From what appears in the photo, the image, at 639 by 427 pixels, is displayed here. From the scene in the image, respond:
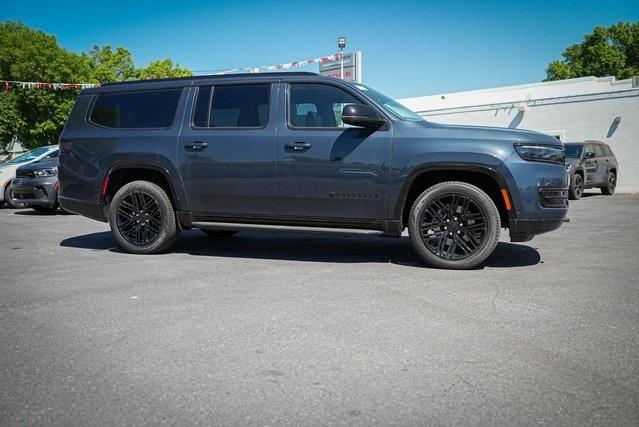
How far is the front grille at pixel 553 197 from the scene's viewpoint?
5039 millimetres

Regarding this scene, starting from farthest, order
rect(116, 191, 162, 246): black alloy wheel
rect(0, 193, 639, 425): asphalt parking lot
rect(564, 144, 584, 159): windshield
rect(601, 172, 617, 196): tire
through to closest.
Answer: rect(601, 172, 617, 196): tire
rect(564, 144, 584, 159): windshield
rect(116, 191, 162, 246): black alloy wheel
rect(0, 193, 639, 425): asphalt parking lot

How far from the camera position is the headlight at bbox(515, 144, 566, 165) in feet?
16.5

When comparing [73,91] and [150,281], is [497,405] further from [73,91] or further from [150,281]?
[73,91]

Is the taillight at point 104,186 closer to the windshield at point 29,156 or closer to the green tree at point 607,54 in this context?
the windshield at point 29,156

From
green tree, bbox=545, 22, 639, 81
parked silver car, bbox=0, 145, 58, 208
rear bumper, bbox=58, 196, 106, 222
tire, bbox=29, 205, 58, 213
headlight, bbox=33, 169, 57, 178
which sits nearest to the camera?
rear bumper, bbox=58, 196, 106, 222

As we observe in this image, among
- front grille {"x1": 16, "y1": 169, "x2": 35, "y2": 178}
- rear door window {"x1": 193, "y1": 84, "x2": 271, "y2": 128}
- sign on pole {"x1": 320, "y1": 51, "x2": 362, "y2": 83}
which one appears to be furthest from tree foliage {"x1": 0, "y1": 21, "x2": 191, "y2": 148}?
rear door window {"x1": 193, "y1": 84, "x2": 271, "y2": 128}

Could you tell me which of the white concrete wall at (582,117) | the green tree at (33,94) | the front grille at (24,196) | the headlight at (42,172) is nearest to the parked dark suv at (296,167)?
the headlight at (42,172)

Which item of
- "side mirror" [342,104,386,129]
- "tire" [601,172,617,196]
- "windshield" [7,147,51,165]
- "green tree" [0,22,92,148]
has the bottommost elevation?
"tire" [601,172,617,196]

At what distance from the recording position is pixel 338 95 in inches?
221

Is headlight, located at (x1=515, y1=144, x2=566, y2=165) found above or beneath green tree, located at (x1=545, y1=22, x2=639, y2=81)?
beneath

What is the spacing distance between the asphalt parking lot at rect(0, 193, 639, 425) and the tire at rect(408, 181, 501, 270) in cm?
19

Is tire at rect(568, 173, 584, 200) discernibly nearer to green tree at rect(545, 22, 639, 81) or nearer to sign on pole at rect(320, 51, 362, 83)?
sign on pole at rect(320, 51, 362, 83)

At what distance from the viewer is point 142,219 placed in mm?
6266

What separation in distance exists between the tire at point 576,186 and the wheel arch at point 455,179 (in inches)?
428
